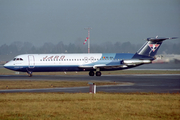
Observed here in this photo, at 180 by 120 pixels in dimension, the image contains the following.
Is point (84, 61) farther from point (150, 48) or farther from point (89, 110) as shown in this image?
point (89, 110)

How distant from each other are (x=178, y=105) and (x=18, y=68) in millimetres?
37417

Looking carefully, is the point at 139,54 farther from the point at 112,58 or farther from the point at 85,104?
the point at 85,104

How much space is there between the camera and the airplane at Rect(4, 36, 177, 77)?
162 feet

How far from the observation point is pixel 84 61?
1956 inches

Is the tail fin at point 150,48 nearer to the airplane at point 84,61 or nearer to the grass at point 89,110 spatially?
the airplane at point 84,61

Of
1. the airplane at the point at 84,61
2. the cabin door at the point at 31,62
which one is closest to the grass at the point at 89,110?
the airplane at the point at 84,61

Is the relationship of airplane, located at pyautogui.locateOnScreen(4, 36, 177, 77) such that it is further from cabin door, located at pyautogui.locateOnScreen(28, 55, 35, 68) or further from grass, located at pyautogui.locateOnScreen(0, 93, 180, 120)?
grass, located at pyautogui.locateOnScreen(0, 93, 180, 120)

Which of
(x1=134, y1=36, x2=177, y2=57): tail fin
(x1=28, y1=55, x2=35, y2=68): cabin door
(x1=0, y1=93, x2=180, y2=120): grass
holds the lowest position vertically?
(x1=0, y1=93, x2=180, y2=120): grass

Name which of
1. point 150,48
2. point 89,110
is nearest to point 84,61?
point 150,48

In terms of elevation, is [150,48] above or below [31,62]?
above

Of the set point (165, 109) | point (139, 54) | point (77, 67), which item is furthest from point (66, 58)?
point (165, 109)

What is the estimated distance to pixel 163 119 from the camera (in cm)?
1367

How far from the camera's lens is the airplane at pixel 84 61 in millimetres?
49438

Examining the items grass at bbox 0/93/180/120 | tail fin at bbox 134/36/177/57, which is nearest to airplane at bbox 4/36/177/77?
tail fin at bbox 134/36/177/57
